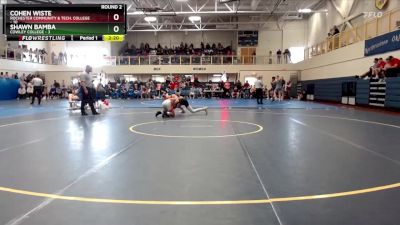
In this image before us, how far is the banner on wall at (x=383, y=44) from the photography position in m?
14.7

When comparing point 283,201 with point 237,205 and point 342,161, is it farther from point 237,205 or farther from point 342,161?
point 342,161

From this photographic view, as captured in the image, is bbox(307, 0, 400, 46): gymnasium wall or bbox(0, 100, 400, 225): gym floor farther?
bbox(307, 0, 400, 46): gymnasium wall

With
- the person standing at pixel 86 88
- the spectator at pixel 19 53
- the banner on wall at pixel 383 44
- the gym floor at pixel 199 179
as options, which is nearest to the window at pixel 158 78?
the spectator at pixel 19 53

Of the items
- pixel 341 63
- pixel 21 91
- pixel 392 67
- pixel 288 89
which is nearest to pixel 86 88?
pixel 392 67

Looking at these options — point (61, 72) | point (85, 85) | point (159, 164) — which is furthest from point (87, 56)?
point (159, 164)

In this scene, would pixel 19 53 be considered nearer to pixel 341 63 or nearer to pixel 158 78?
pixel 158 78

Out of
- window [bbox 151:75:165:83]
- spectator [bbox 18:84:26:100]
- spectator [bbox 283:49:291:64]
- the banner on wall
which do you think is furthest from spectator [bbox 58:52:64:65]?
the banner on wall

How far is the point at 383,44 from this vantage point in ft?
51.7

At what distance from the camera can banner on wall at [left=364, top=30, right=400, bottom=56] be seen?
14734 millimetres

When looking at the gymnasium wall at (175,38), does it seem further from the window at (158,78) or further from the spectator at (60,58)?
the spectator at (60,58)

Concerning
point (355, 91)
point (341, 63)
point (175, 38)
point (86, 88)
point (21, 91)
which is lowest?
point (21, 91)

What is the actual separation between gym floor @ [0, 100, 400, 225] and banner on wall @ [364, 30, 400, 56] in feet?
31.4

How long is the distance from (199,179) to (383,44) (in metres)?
15.0

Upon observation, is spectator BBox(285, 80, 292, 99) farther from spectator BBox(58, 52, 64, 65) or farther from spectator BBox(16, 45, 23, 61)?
spectator BBox(16, 45, 23, 61)
